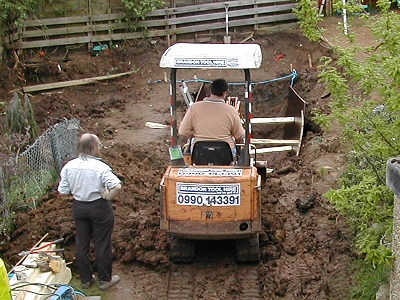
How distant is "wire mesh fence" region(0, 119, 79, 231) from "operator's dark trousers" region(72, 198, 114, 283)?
1518 mm

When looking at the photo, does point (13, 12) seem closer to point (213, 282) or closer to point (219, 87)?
point (219, 87)

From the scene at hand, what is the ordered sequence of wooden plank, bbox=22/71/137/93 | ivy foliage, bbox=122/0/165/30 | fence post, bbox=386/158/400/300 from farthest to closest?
ivy foliage, bbox=122/0/165/30 → wooden plank, bbox=22/71/137/93 → fence post, bbox=386/158/400/300

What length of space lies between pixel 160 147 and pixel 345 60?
24.1 feet

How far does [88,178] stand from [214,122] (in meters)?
1.73

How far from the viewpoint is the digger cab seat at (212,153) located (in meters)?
8.41

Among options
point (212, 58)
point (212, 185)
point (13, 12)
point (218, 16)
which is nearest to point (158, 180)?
point (212, 185)

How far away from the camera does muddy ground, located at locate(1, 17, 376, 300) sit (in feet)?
27.6

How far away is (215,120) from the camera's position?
8.36m

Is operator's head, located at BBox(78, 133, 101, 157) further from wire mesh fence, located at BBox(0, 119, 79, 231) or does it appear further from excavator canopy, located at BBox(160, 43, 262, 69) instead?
wire mesh fence, located at BBox(0, 119, 79, 231)

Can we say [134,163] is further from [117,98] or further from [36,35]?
[36,35]

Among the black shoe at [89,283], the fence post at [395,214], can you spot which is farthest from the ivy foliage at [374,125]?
the black shoe at [89,283]

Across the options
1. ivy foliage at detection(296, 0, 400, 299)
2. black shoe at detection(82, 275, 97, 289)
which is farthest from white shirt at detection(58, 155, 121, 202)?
ivy foliage at detection(296, 0, 400, 299)

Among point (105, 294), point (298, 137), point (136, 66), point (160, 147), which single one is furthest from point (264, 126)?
point (105, 294)

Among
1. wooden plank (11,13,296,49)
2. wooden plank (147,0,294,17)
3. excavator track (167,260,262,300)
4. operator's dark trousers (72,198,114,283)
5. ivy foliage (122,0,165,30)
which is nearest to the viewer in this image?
operator's dark trousers (72,198,114,283)
